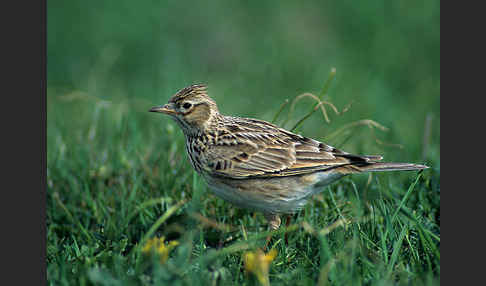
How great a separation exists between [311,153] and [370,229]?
899 mm

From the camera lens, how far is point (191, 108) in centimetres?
569

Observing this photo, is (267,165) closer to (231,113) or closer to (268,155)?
(268,155)

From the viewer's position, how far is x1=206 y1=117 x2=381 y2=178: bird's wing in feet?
17.4

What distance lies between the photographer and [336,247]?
4699 millimetres

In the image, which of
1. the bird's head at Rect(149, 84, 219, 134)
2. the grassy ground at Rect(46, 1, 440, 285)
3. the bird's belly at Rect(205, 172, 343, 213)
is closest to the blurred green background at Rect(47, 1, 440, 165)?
the grassy ground at Rect(46, 1, 440, 285)

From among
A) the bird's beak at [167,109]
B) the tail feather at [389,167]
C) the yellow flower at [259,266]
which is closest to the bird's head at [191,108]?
the bird's beak at [167,109]

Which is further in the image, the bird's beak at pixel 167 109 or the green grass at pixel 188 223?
the bird's beak at pixel 167 109

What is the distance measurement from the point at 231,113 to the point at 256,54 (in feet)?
8.12

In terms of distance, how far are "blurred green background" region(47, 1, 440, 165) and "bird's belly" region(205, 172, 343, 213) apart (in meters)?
3.06

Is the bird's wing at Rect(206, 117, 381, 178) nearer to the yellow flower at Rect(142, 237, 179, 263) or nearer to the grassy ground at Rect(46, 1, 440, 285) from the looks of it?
the grassy ground at Rect(46, 1, 440, 285)

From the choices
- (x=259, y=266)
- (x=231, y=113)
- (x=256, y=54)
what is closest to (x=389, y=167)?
(x=259, y=266)

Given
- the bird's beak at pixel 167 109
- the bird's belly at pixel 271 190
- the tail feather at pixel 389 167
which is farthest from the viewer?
the bird's beak at pixel 167 109

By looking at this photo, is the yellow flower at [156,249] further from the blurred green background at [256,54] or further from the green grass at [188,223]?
the blurred green background at [256,54]

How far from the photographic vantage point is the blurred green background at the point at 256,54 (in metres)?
9.27
